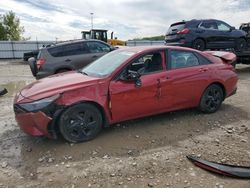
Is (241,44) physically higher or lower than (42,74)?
higher

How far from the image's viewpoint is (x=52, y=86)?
4398 mm

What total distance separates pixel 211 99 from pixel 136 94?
1.94 metres

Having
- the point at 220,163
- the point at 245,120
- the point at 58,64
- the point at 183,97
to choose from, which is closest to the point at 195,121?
the point at 183,97

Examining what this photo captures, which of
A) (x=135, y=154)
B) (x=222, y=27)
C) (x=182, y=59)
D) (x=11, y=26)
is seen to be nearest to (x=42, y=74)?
(x=182, y=59)

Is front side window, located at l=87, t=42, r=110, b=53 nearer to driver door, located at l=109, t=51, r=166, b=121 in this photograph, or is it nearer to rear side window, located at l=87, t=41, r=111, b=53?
rear side window, located at l=87, t=41, r=111, b=53

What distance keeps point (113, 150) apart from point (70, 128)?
0.77 m

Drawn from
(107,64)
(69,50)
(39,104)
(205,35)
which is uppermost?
(205,35)

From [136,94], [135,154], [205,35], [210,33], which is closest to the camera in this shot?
[135,154]

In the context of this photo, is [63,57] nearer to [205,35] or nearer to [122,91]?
[122,91]

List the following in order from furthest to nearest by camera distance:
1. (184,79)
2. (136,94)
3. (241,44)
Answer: (241,44) < (184,79) < (136,94)

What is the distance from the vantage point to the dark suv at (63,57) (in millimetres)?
8750

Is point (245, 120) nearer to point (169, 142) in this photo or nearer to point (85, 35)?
point (169, 142)

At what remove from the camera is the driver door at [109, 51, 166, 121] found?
4.55 metres

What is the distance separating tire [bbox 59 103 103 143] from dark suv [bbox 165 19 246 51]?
25.0 feet
